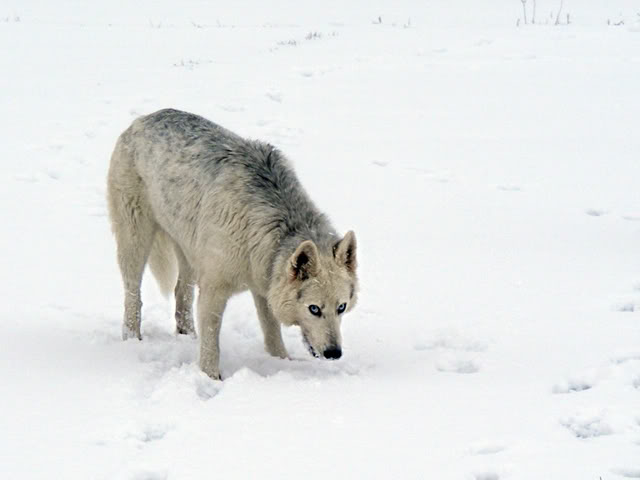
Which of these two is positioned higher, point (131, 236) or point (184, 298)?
point (131, 236)

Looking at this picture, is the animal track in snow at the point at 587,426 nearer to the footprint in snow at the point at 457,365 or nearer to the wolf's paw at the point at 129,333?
the footprint in snow at the point at 457,365

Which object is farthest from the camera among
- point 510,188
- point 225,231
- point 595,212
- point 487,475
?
point 510,188

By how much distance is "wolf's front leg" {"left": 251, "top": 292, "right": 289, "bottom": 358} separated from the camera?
6363mm

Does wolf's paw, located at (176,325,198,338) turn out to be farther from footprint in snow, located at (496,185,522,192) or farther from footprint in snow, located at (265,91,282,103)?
footprint in snow, located at (265,91,282,103)

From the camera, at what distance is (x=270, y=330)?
6.37m

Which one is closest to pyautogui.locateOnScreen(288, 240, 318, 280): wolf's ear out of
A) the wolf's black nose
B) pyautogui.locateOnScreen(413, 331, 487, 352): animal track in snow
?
the wolf's black nose

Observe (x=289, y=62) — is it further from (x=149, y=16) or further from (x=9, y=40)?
(x=149, y=16)

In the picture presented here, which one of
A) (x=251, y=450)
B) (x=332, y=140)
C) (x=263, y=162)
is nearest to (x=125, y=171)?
(x=263, y=162)

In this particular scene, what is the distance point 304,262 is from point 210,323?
97cm

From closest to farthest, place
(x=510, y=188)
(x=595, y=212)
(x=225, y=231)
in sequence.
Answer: (x=225, y=231), (x=595, y=212), (x=510, y=188)

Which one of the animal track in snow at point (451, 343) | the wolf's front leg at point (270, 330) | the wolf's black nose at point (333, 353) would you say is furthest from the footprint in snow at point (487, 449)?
the wolf's front leg at point (270, 330)

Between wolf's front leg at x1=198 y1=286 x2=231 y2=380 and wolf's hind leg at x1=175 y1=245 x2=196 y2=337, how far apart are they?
117 centimetres

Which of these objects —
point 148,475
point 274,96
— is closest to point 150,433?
point 148,475

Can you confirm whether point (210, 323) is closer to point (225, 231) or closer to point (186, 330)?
point (225, 231)
